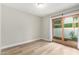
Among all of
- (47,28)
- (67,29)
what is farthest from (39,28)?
(67,29)

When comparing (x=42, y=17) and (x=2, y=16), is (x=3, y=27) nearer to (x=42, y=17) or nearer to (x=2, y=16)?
(x=2, y=16)

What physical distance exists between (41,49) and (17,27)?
531 mm

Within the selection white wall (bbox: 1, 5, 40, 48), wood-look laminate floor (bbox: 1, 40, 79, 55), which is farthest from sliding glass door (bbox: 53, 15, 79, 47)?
white wall (bbox: 1, 5, 40, 48)

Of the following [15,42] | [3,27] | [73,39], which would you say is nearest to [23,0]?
[3,27]

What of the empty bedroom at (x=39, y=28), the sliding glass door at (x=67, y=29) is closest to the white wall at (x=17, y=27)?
the empty bedroom at (x=39, y=28)

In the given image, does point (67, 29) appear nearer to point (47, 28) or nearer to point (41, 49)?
point (47, 28)

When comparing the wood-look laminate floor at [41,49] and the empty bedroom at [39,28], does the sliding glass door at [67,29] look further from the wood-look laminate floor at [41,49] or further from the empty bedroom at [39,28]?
the wood-look laminate floor at [41,49]

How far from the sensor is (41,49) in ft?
4.20

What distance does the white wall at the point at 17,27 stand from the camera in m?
1.19

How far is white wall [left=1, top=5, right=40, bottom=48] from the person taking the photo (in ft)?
3.91

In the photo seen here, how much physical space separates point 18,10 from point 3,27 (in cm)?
35

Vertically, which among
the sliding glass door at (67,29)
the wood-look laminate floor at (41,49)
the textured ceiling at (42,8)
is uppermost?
the textured ceiling at (42,8)

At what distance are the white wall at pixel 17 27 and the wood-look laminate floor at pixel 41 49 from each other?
0.32 ft

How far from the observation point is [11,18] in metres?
1.22
